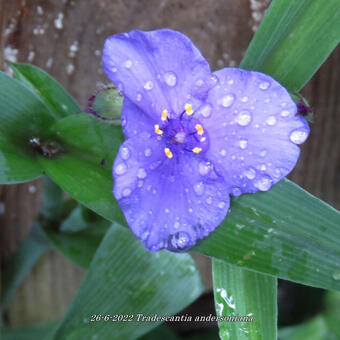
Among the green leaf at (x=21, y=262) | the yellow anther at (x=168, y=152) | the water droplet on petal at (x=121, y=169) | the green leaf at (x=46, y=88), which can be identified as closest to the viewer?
the water droplet on petal at (x=121, y=169)

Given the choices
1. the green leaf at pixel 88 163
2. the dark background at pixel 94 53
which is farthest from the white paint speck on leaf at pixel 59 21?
the green leaf at pixel 88 163

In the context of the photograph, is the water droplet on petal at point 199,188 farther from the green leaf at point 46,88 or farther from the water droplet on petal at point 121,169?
the green leaf at point 46,88

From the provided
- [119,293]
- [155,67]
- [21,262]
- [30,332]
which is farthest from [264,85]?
[30,332]

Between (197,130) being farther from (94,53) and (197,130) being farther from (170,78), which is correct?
(94,53)

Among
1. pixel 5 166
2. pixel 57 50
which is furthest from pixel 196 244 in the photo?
pixel 57 50

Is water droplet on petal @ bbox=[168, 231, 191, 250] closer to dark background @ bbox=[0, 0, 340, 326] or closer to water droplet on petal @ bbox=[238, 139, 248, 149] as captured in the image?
water droplet on petal @ bbox=[238, 139, 248, 149]

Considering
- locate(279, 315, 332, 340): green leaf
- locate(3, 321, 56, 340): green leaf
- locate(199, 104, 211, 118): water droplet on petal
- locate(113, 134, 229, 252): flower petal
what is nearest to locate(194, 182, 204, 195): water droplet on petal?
locate(113, 134, 229, 252): flower petal

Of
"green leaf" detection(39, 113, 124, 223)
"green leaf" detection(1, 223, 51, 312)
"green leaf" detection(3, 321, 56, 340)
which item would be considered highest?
"green leaf" detection(39, 113, 124, 223)
